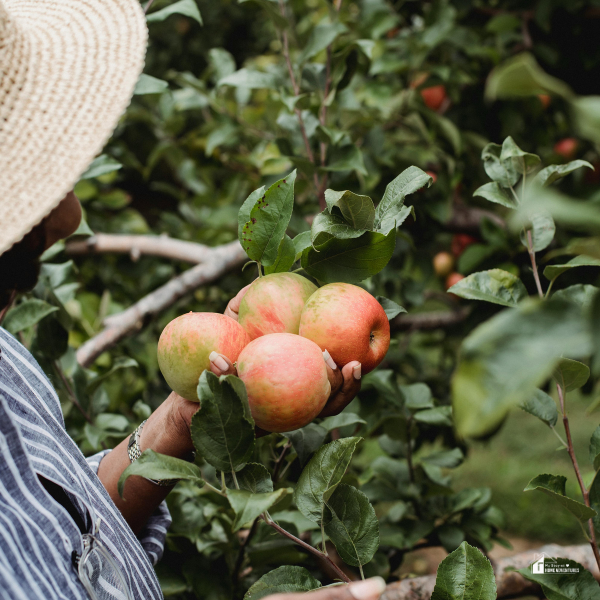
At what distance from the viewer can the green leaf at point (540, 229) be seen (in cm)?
75

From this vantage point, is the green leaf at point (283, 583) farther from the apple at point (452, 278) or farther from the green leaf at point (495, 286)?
the apple at point (452, 278)

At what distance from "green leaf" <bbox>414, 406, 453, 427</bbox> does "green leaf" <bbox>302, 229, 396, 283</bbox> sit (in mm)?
461

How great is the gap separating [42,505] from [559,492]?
615 millimetres

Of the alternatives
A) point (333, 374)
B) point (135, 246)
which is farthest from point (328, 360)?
point (135, 246)

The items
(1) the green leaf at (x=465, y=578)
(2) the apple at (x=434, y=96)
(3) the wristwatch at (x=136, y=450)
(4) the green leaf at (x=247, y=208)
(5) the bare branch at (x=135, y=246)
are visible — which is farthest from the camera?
(2) the apple at (x=434, y=96)

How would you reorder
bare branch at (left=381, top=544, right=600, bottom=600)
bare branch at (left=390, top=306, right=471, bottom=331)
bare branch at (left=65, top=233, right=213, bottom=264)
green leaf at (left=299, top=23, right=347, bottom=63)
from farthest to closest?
1. bare branch at (left=390, top=306, right=471, bottom=331)
2. bare branch at (left=65, top=233, right=213, bottom=264)
3. green leaf at (left=299, top=23, right=347, bottom=63)
4. bare branch at (left=381, top=544, right=600, bottom=600)

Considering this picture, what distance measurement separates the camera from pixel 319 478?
2.05ft

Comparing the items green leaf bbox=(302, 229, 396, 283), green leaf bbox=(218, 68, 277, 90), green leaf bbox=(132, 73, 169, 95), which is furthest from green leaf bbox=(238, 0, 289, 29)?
green leaf bbox=(302, 229, 396, 283)

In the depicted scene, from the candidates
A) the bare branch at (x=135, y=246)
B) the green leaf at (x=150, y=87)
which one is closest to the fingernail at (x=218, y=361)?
the green leaf at (x=150, y=87)

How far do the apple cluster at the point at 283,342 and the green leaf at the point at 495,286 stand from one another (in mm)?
115

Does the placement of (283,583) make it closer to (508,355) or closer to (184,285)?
(508,355)

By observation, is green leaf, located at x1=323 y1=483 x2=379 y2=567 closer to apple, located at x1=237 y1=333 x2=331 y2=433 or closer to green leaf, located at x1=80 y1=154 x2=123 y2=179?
apple, located at x1=237 y1=333 x2=331 y2=433

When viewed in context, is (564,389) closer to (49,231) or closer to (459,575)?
(459,575)

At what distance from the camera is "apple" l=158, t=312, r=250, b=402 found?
0.64 meters
